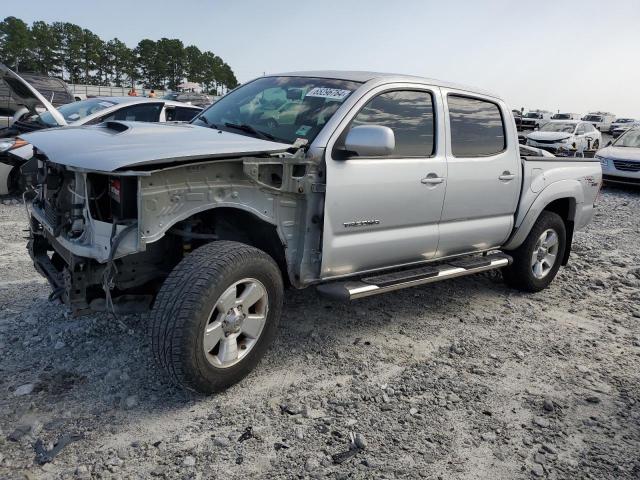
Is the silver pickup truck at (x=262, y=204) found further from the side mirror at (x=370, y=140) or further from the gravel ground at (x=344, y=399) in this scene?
the gravel ground at (x=344, y=399)

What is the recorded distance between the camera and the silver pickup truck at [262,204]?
9.67 feet

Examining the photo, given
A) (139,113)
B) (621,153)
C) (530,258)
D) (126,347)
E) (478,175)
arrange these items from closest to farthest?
(126,347) → (478,175) → (530,258) → (139,113) → (621,153)

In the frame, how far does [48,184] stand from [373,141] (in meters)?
2.02

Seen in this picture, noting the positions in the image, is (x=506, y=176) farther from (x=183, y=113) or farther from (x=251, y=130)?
(x=183, y=113)

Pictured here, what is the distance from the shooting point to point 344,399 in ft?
10.8

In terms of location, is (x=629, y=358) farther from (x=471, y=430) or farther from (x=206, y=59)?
(x=206, y=59)

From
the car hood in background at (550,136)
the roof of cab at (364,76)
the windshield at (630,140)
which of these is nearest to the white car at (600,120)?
the car hood in background at (550,136)

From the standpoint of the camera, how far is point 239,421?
3002mm

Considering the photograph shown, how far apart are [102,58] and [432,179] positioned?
98.8 m

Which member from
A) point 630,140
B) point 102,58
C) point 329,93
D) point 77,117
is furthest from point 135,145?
point 102,58

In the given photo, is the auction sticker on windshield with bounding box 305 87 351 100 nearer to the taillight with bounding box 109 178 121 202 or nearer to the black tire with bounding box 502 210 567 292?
the taillight with bounding box 109 178 121 202

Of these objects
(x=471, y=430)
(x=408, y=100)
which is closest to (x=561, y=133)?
(x=408, y=100)

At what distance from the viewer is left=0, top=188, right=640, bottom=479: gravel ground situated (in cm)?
272

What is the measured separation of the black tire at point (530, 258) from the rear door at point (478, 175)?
0.42 metres
